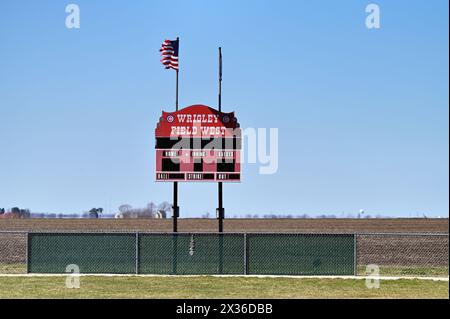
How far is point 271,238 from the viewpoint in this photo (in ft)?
78.4

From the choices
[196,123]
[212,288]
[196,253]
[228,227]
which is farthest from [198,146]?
[228,227]

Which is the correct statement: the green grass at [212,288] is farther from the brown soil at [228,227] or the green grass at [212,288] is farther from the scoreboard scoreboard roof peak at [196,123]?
the brown soil at [228,227]

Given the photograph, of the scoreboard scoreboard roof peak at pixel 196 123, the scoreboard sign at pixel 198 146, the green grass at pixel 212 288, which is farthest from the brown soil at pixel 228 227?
the green grass at pixel 212 288

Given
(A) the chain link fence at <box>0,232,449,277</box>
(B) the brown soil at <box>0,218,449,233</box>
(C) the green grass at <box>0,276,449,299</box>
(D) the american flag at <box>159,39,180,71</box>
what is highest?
(D) the american flag at <box>159,39,180,71</box>

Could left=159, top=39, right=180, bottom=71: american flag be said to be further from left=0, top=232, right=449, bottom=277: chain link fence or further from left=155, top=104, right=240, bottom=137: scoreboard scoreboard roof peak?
left=0, top=232, right=449, bottom=277: chain link fence

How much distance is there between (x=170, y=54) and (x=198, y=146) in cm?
346

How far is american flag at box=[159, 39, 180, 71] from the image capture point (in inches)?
1025

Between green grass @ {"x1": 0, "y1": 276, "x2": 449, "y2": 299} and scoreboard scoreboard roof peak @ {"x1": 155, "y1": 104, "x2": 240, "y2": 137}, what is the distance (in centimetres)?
471

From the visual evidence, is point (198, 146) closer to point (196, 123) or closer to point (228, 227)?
point (196, 123)

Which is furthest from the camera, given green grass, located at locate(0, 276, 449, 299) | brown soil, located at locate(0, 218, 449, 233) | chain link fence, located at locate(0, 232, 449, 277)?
brown soil, located at locate(0, 218, 449, 233)

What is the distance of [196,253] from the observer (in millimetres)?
23703

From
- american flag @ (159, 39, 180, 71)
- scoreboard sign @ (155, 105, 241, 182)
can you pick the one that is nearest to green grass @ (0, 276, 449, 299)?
scoreboard sign @ (155, 105, 241, 182)

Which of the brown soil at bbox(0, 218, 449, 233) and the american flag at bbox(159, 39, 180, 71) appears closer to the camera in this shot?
the american flag at bbox(159, 39, 180, 71)
